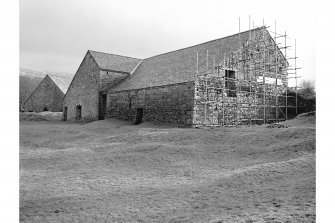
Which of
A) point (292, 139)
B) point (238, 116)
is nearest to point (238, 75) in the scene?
point (238, 116)

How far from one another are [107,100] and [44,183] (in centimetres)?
1896

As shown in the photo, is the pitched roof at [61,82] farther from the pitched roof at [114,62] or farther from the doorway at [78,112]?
the pitched roof at [114,62]

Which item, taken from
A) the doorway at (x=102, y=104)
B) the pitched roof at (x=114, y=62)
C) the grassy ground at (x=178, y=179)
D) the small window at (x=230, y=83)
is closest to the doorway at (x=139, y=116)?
the doorway at (x=102, y=104)

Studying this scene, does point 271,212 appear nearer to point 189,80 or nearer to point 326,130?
point 326,130

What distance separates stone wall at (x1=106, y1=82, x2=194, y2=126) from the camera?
19.3 meters

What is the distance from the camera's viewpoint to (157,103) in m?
21.4

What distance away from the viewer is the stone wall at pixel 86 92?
2795cm

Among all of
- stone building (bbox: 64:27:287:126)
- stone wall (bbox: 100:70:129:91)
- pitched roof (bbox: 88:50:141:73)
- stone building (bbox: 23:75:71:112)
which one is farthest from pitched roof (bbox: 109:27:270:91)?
stone building (bbox: 23:75:71:112)

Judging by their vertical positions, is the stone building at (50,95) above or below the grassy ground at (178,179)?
above

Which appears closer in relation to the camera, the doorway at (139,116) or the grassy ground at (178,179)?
the grassy ground at (178,179)

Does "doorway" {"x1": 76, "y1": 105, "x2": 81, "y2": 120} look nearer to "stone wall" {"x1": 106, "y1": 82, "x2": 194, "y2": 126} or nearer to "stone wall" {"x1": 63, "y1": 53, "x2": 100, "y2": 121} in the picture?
"stone wall" {"x1": 63, "y1": 53, "x2": 100, "y2": 121}

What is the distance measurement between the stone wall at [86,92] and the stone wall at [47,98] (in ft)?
15.7
